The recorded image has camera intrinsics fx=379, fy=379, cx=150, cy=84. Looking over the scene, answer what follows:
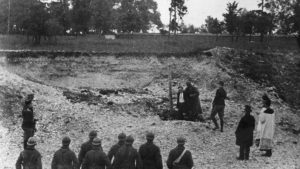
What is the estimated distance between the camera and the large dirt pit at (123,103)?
13.2 m

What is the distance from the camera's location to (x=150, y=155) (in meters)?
8.20

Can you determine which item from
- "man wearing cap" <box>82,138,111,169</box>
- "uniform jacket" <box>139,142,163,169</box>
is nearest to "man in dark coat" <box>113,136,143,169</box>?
"uniform jacket" <box>139,142,163,169</box>

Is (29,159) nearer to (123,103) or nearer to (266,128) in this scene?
(266,128)

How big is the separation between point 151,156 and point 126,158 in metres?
0.57

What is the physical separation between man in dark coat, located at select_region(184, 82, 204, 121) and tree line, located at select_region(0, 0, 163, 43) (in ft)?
43.7

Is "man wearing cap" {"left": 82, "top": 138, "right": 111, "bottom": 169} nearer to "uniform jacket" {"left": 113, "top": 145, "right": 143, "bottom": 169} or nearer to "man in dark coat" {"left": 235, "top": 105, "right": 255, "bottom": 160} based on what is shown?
"uniform jacket" {"left": 113, "top": 145, "right": 143, "bottom": 169}

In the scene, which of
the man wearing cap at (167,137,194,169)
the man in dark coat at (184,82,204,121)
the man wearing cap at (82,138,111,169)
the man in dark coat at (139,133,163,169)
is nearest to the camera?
the man wearing cap at (82,138,111,169)

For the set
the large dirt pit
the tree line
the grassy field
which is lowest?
the large dirt pit

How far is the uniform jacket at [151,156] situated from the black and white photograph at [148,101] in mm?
22

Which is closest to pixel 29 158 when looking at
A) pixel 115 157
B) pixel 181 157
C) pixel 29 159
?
pixel 29 159

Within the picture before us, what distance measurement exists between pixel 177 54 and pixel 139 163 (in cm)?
1892

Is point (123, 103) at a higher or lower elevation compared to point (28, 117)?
lower

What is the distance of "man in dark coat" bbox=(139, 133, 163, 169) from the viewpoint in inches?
321

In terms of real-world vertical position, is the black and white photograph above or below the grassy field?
below
